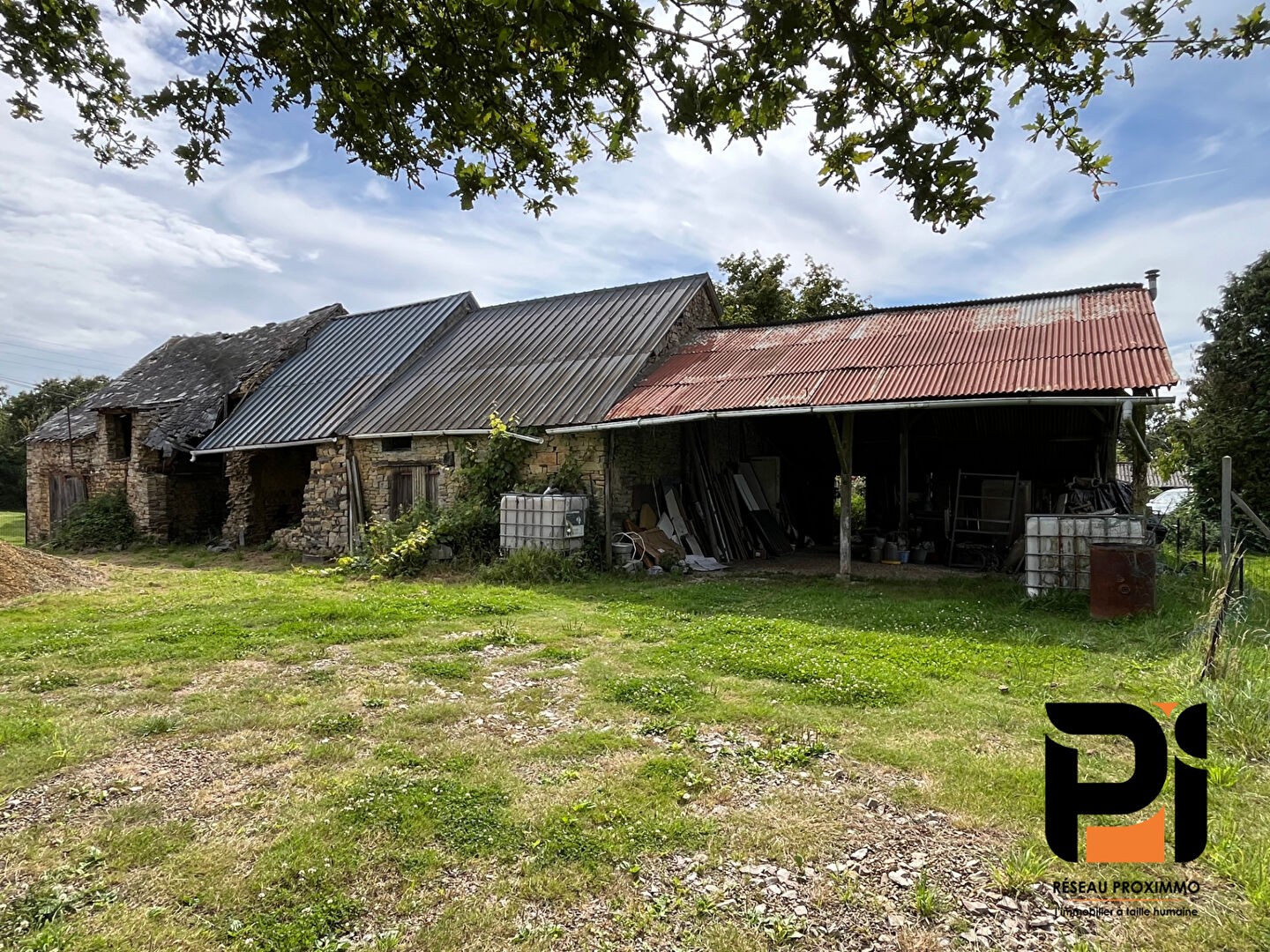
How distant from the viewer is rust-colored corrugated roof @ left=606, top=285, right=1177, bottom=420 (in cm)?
912

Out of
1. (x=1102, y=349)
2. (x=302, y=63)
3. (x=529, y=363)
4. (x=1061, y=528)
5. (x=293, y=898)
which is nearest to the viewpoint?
(x=293, y=898)

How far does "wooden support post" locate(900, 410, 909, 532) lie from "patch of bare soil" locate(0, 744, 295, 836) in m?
Answer: 12.3

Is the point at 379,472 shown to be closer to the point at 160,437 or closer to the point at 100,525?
the point at 160,437

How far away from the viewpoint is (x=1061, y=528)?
8.00 m

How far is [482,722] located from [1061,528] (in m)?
7.07

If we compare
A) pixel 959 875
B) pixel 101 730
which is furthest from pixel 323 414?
pixel 959 875

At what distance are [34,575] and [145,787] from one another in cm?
863

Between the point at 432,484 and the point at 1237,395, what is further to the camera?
the point at 1237,395

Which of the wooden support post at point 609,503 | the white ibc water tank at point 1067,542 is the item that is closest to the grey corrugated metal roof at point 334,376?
the wooden support post at point 609,503

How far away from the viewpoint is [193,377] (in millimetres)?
19156

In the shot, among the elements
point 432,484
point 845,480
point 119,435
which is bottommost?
point 432,484

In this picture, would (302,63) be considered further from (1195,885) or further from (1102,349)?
(1102,349)

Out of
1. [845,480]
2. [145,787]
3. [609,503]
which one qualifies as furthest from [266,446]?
[145,787]

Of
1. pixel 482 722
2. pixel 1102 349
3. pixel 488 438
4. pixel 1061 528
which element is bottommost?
pixel 482 722
